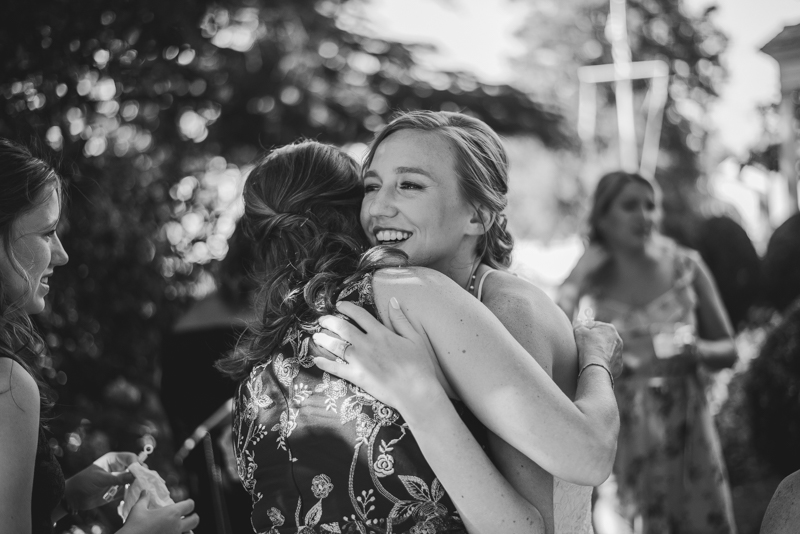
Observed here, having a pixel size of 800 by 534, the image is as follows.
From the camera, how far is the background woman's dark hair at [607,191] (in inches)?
173

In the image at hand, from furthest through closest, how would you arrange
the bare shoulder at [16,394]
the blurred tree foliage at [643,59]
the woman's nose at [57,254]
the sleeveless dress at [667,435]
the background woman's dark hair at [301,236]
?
the blurred tree foliage at [643,59]
the sleeveless dress at [667,435]
the woman's nose at [57,254]
the background woman's dark hair at [301,236]
the bare shoulder at [16,394]

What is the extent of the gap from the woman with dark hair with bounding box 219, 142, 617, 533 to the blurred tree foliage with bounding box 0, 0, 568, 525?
189 cm

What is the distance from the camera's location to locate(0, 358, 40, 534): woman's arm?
1.66m

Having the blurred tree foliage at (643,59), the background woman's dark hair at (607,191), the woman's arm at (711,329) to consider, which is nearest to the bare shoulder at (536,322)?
the woman's arm at (711,329)

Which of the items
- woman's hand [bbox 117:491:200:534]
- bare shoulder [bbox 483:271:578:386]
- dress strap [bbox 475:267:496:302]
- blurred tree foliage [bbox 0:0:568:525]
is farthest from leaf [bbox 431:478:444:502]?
blurred tree foliage [bbox 0:0:568:525]

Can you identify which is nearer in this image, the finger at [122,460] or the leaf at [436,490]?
the leaf at [436,490]

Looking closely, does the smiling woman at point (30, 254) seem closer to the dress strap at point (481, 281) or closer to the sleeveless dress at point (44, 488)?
the sleeveless dress at point (44, 488)

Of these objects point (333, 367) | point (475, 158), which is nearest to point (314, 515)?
point (333, 367)

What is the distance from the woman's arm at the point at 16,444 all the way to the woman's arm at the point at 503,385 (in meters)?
0.77

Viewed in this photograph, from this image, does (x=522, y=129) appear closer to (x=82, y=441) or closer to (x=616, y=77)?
(x=82, y=441)

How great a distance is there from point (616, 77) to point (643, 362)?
1515 cm

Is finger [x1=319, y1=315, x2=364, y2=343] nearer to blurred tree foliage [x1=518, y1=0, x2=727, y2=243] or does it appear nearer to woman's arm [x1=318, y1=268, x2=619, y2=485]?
woman's arm [x1=318, y1=268, x2=619, y2=485]

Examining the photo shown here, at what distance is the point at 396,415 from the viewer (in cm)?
168

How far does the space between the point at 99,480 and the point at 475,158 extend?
53.7 inches
